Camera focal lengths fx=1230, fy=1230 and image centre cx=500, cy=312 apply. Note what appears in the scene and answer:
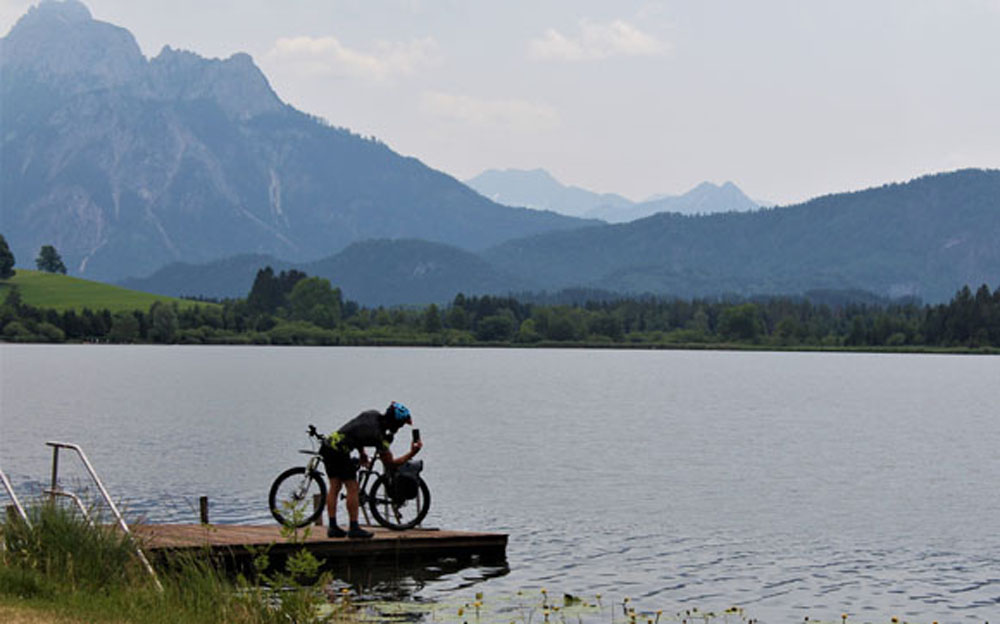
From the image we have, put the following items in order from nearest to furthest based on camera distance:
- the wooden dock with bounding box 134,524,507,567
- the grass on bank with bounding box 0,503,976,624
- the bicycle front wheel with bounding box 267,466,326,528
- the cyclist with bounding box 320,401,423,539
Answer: the grass on bank with bounding box 0,503,976,624, the cyclist with bounding box 320,401,423,539, the wooden dock with bounding box 134,524,507,567, the bicycle front wheel with bounding box 267,466,326,528

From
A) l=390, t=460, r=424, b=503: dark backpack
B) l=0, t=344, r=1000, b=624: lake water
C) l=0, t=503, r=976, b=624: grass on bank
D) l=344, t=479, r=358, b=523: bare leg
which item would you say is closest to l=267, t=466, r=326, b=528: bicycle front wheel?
l=344, t=479, r=358, b=523: bare leg

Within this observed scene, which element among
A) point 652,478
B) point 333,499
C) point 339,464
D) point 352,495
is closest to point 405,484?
point 352,495

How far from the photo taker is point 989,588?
1221 inches

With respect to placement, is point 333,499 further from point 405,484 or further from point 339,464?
point 405,484

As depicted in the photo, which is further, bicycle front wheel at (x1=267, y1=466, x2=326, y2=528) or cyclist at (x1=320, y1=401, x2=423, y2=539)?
bicycle front wheel at (x1=267, y1=466, x2=326, y2=528)

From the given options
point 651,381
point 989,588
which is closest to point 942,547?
point 989,588

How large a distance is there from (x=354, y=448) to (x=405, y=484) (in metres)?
2.93

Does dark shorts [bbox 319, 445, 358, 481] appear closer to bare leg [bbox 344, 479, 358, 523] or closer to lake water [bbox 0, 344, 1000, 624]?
bare leg [bbox 344, 479, 358, 523]

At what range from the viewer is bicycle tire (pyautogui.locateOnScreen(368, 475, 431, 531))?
31047 mm

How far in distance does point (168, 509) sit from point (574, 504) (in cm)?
1450

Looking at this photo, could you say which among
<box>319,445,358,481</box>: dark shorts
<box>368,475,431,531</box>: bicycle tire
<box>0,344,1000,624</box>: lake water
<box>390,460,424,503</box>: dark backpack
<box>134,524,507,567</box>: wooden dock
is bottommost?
<box>0,344,1000,624</box>: lake water

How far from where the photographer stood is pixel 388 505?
103ft

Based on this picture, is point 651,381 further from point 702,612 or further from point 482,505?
point 702,612

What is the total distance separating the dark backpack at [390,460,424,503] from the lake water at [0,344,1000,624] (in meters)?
2.17
